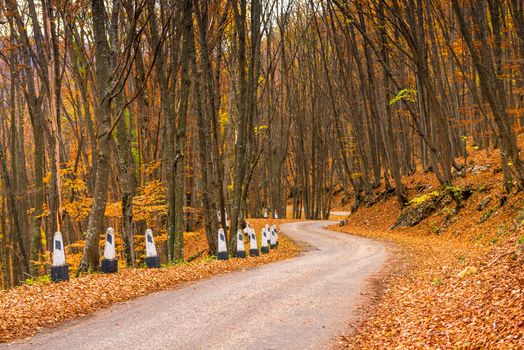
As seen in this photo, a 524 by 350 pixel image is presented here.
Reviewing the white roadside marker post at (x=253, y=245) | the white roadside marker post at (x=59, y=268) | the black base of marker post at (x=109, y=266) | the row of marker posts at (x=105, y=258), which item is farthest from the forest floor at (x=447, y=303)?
the white roadside marker post at (x=59, y=268)

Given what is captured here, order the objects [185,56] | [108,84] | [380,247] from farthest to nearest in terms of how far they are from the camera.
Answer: [380,247], [185,56], [108,84]

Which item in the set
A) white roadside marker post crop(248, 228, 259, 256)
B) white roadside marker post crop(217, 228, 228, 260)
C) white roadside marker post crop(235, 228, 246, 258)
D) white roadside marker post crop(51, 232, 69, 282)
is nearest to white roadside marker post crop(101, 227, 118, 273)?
white roadside marker post crop(51, 232, 69, 282)

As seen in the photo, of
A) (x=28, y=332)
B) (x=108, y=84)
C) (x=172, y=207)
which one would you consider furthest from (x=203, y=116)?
(x=28, y=332)

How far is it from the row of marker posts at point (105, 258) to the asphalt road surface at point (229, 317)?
5.01 ft

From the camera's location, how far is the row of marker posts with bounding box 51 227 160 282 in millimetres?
8305

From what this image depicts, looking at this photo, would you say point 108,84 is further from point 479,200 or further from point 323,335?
point 479,200

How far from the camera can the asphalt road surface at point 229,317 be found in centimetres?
529

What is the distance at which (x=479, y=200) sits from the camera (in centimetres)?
1998

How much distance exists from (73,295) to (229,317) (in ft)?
8.06

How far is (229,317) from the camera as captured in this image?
21.1 ft

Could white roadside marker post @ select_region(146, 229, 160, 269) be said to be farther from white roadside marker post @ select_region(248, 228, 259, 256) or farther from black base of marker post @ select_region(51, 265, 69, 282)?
white roadside marker post @ select_region(248, 228, 259, 256)

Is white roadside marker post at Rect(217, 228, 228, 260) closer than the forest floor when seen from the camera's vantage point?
No

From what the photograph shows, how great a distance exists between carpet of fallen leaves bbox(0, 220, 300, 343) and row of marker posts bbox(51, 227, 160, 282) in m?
0.20

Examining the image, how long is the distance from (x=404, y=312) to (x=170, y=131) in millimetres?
9999
